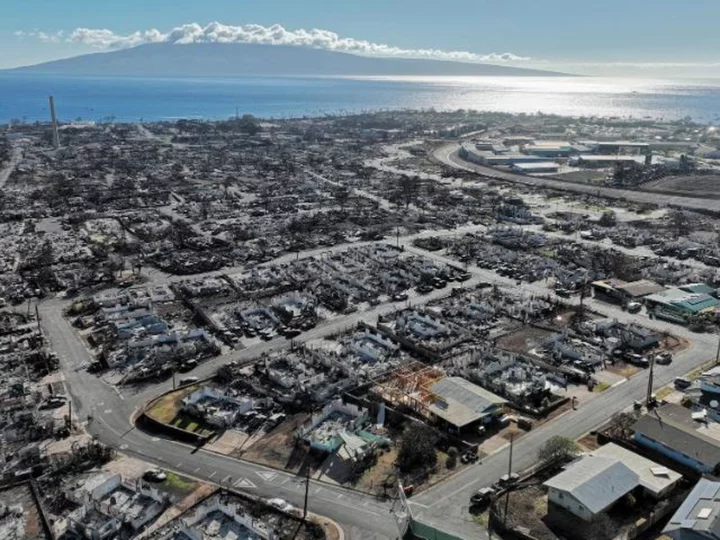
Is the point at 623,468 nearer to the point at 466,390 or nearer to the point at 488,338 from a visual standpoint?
the point at 466,390

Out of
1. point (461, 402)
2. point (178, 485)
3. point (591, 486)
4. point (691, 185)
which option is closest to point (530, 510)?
point (591, 486)

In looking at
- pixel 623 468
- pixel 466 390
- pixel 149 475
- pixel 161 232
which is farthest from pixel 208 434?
pixel 161 232

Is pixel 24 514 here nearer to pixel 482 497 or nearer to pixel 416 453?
pixel 416 453

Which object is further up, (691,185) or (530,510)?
(691,185)

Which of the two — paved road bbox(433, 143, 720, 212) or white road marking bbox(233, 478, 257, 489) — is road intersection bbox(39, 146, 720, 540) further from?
paved road bbox(433, 143, 720, 212)

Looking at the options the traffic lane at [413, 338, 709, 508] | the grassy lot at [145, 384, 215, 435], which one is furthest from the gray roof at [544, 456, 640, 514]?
the grassy lot at [145, 384, 215, 435]

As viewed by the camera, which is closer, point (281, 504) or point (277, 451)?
point (281, 504)
